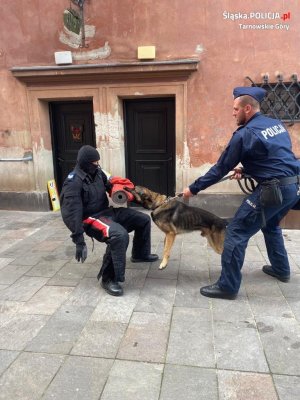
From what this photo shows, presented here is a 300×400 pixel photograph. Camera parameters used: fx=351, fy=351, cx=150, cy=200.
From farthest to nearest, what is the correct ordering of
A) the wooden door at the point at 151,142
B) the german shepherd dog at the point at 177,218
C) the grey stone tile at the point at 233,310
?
1. the wooden door at the point at 151,142
2. the german shepherd dog at the point at 177,218
3. the grey stone tile at the point at 233,310

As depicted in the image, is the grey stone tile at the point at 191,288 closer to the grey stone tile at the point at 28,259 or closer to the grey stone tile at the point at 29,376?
the grey stone tile at the point at 29,376

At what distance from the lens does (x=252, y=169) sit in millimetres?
3465

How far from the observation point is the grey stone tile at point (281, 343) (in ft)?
8.55

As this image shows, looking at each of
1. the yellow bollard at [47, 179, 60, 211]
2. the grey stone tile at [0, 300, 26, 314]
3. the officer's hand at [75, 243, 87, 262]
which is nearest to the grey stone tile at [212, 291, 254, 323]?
the officer's hand at [75, 243, 87, 262]

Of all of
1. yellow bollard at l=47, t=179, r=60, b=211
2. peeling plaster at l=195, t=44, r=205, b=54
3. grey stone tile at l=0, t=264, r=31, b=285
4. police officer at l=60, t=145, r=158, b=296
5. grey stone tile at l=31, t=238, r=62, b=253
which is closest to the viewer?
police officer at l=60, t=145, r=158, b=296

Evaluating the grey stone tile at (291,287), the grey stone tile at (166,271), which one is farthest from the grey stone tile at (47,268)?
the grey stone tile at (291,287)

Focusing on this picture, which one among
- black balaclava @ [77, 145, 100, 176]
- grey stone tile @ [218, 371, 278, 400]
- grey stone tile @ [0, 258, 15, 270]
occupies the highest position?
black balaclava @ [77, 145, 100, 176]

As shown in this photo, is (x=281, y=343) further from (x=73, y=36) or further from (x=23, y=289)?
(x=73, y=36)

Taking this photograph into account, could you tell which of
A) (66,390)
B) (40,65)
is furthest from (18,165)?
(66,390)

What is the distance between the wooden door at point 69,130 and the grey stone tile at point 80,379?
217 inches

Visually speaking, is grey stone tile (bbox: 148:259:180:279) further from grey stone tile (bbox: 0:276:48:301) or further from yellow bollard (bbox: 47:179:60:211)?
yellow bollard (bbox: 47:179:60:211)

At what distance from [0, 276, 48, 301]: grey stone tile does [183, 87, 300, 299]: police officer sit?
1903 mm

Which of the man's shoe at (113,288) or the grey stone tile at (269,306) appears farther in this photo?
the man's shoe at (113,288)

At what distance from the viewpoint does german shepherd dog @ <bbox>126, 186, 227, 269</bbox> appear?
4.07 m
